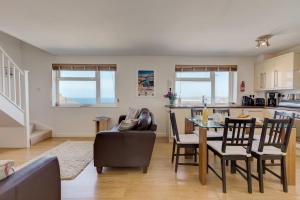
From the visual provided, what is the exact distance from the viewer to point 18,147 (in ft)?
13.9

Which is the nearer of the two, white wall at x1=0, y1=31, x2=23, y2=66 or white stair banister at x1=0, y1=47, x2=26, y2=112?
white stair banister at x1=0, y1=47, x2=26, y2=112

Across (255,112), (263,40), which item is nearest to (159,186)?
(263,40)

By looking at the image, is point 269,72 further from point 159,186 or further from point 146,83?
point 159,186

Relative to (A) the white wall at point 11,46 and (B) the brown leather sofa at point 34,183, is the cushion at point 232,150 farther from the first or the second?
(A) the white wall at point 11,46

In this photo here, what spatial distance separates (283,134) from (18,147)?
4926 millimetres

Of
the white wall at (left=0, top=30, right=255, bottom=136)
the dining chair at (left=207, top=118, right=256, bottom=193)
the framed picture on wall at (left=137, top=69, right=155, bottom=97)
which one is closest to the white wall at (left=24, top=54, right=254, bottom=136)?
the white wall at (left=0, top=30, right=255, bottom=136)

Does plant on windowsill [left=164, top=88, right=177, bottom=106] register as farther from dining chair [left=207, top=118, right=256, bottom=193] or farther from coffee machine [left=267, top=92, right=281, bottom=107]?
dining chair [left=207, top=118, right=256, bottom=193]

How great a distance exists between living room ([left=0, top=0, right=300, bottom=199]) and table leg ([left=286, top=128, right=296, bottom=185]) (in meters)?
0.02

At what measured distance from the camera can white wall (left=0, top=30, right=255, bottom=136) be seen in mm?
5348

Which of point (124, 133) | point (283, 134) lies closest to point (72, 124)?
point (124, 133)

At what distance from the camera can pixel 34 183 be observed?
1.27 m

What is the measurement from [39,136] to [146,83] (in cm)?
302

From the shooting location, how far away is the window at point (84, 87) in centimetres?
549

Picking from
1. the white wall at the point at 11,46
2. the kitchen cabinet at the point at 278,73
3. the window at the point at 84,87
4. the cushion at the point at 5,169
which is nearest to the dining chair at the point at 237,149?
the cushion at the point at 5,169
